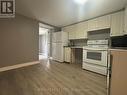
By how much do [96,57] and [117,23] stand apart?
1.30 metres

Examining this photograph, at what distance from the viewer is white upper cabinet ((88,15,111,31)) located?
3.58 m

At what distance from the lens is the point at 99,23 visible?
12.8 ft

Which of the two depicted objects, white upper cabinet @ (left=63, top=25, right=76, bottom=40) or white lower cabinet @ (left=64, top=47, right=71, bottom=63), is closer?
white upper cabinet @ (left=63, top=25, right=76, bottom=40)

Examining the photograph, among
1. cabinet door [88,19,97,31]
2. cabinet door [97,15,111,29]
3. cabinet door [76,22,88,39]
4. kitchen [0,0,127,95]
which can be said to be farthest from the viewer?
cabinet door [76,22,88,39]

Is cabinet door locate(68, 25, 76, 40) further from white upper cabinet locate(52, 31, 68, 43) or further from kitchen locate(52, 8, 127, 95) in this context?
white upper cabinet locate(52, 31, 68, 43)

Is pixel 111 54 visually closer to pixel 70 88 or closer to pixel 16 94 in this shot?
pixel 70 88

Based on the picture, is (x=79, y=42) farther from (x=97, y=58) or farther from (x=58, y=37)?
(x=97, y=58)

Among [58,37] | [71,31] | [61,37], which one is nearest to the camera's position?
[71,31]

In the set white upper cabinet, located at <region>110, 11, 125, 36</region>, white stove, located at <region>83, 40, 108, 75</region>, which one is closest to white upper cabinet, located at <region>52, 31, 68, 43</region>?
white stove, located at <region>83, 40, 108, 75</region>

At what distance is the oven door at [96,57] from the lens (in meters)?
3.31

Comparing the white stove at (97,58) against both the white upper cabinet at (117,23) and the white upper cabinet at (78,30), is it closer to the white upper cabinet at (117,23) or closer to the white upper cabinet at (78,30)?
the white upper cabinet at (117,23)

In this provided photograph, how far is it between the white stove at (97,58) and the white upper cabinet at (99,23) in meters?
Result: 0.57

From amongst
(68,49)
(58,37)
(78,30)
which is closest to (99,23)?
(78,30)

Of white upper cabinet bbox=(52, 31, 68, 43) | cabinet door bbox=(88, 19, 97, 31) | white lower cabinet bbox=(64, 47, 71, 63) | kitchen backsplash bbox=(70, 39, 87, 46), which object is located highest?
cabinet door bbox=(88, 19, 97, 31)
